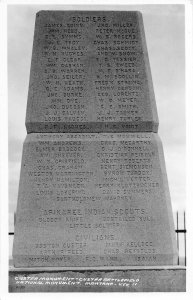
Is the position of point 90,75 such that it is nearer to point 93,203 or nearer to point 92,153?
point 92,153

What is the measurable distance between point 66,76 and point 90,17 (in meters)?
1.06

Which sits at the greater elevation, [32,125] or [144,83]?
[144,83]

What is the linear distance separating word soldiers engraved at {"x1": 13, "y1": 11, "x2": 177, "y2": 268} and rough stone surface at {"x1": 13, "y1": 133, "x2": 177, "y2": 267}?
1cm

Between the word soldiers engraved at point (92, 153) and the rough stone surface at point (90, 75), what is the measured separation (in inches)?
0.6

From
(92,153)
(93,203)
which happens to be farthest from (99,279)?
(92,153)

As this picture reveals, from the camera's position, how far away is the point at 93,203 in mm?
7773

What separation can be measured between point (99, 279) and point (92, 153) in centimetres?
184

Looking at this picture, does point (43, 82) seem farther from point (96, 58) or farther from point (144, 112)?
point (144, 112)

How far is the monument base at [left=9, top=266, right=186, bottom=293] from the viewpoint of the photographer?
736cm

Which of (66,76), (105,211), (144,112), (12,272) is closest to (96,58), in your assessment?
(66,76)

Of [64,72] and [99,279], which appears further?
[64,72]

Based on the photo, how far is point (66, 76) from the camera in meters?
8.12
